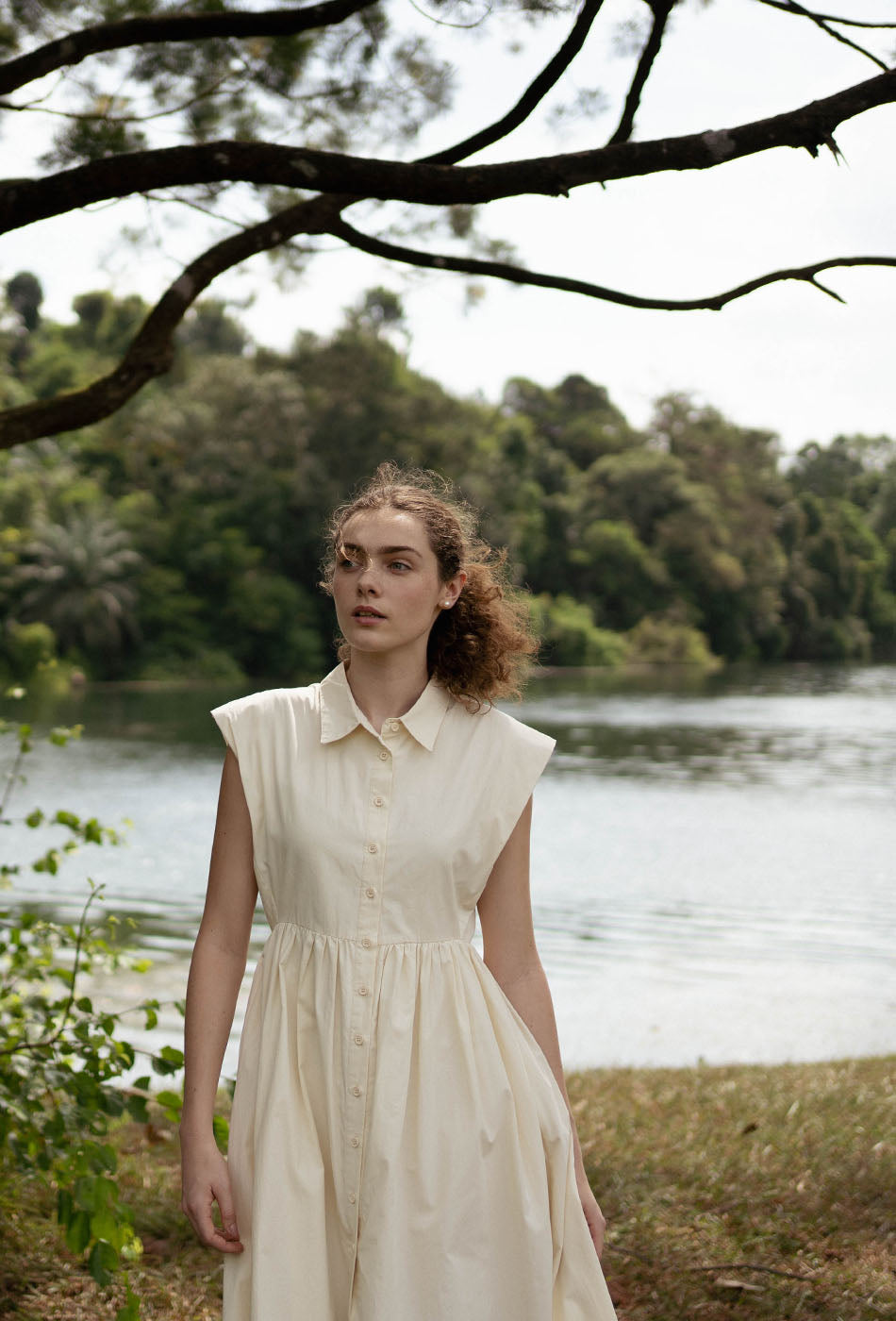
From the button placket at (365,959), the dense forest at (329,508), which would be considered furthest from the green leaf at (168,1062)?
the dense forest at (329,508)

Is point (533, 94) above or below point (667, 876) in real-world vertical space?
above

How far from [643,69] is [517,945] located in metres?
2.20

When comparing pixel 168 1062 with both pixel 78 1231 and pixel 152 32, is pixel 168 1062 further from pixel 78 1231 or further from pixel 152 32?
pixel 152 32

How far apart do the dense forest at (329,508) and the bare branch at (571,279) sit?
74.3 feet

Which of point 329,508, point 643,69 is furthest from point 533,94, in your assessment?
point 329,508

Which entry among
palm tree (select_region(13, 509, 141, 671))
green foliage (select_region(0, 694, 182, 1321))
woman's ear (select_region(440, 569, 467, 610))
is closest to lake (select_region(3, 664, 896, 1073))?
green foliage (select_region(0, 694, 182, 1321))

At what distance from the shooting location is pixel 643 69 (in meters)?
3.02

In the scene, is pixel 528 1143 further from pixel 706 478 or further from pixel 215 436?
pixel 706 478

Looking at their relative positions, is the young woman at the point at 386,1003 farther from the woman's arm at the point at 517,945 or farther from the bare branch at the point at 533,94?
the bare branch at the point at 533,94

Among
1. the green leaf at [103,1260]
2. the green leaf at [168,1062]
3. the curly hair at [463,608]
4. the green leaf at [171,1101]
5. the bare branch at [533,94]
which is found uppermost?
the bare branch at [533,94]

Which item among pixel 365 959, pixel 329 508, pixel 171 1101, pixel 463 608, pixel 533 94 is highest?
pixel 329 508

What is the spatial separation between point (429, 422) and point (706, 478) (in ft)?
81.0

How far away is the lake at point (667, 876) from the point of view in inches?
249

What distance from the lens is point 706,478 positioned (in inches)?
2547
